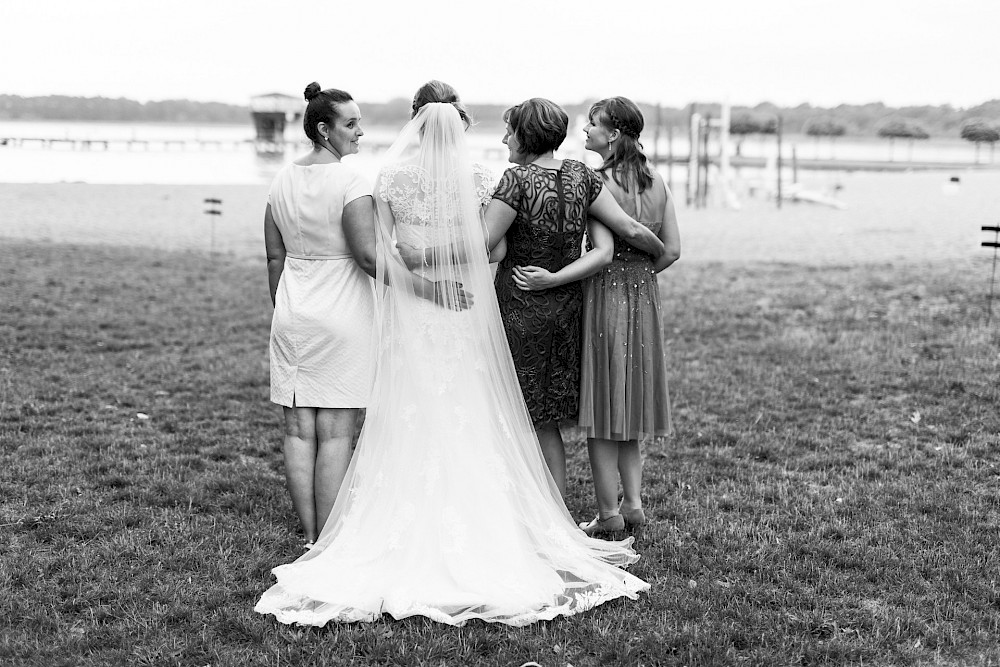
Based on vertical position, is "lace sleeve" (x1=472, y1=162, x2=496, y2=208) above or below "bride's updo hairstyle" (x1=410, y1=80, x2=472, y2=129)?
below

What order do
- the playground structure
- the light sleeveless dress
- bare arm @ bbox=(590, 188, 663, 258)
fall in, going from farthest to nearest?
1. the playground structure
2. bare arm @ bbox=(590, 188, 663, 258)
3. the light sleeveless dress

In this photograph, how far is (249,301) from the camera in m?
→ 10.6

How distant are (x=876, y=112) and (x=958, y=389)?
91.8 metres

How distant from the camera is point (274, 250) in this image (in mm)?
4078

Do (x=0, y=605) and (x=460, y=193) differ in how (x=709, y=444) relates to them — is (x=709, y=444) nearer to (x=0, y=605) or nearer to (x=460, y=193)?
(x=460, y=193)

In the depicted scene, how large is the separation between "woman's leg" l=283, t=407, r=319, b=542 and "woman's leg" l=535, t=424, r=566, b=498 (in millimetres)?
999

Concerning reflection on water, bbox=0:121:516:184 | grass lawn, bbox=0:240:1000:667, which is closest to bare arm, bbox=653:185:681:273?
grass lawn, bbox=0:240:1000:667

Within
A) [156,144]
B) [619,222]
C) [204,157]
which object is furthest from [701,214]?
[156,144]

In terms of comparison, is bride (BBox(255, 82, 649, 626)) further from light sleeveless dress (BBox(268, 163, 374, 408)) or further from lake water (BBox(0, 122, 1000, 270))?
lake water (BBox(0, 122, 1000, 270))

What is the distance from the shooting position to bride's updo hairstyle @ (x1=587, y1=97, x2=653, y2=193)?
13.3 ft

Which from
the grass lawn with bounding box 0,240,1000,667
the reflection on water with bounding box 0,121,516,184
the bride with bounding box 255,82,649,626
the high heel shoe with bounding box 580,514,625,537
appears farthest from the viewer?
the reflection on water with bounding box 0,121,516,184

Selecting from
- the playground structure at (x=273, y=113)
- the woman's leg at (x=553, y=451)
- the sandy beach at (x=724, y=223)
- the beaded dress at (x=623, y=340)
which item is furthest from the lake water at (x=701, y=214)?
the playground structure at (x=273, y=113)

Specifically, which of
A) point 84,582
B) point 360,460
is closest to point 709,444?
point 360,460

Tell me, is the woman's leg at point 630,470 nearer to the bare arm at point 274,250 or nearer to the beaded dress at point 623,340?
the beaded dress at point 623,340
